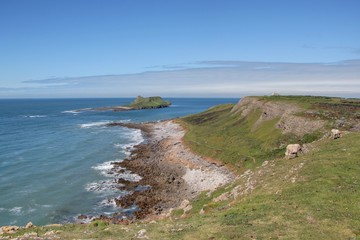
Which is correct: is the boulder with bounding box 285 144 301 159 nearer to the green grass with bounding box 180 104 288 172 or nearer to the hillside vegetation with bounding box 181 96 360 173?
the green grass with bounding box 180 104 288 172

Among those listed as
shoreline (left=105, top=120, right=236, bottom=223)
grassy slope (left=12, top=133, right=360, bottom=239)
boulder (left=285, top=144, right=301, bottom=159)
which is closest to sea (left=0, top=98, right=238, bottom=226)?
shoreline (left=105, top=120, right=236, bottom=223)

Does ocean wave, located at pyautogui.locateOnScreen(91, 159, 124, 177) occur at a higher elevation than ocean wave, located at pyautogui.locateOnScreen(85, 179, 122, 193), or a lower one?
higher

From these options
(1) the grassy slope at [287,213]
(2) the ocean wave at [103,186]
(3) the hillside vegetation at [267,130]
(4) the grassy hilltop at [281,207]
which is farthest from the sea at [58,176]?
(1) the grassy slope at [287,213]

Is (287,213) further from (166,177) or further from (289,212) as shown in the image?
(166,177)

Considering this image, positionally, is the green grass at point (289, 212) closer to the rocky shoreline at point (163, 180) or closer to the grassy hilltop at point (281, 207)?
the grassy hilltop at point (281, 207)

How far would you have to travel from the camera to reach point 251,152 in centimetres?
6975

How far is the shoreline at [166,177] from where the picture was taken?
53.4 m

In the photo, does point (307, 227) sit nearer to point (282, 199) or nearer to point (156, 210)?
point (282, 199)

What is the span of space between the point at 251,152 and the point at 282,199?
133 feet

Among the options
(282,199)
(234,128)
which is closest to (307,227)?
(282,199)

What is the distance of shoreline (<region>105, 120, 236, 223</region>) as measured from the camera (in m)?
53.4

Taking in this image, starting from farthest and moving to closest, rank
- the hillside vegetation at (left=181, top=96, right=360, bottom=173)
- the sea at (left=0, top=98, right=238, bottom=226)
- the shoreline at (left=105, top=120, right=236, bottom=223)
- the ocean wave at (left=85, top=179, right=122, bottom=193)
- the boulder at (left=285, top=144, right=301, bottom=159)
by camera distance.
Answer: the hillside vegetation at (left=181, top=96, right=360, bottom=173) < the ocean wave at (left=85, top=179, right=122, bottom=193) < the shoreline at (left=105, top=120, right=236, bottom=223) < the sea at (left=0, top=98, right=238, bottom=226) < the boulder at (left=285, top=144, right=301, bottom=159)

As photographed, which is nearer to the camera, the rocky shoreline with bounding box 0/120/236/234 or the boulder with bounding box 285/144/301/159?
the boulder with bounding box 285/144/301/159

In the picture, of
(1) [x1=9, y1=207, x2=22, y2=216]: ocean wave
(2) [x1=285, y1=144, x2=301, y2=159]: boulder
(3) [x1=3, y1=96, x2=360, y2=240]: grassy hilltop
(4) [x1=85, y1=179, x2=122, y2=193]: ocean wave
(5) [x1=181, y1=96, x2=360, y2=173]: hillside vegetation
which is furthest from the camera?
(5) [x1=181, y1=96, x2=360, y2=173]: hillside vegetation
